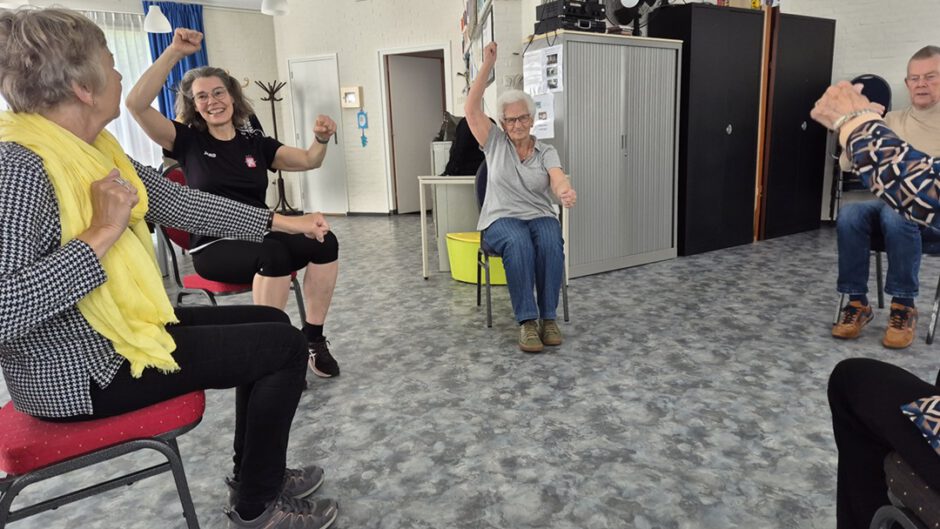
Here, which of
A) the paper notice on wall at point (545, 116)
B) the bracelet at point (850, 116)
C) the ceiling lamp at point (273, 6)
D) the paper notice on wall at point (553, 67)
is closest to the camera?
the bracelet at point (850, 116)

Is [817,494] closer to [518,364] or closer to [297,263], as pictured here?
[518,364]

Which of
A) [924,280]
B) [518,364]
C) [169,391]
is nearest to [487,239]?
[518,364]

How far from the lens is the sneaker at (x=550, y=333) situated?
273cm

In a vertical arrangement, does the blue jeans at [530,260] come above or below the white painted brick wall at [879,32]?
below

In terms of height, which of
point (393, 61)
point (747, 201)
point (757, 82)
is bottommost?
point (747, 201)

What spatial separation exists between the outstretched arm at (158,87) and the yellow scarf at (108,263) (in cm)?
76

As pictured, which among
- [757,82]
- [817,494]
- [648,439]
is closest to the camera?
[817,494]

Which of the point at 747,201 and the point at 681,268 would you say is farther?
the point at 747,201

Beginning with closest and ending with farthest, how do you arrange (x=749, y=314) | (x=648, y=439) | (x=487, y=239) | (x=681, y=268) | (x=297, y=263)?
(x=648, y=439), (x=297, y=263), (x=487, y=239), (x=749, y=314), (x=681, y=268)

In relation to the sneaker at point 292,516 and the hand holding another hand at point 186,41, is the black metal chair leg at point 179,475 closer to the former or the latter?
the sneaker at point 292,516


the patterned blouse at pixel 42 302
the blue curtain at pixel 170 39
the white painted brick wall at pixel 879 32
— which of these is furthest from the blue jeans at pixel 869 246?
the blue curtain at pixel 170 39

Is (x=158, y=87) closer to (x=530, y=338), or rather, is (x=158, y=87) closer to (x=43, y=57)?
(x=43, y=57)

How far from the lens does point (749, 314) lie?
3.06m

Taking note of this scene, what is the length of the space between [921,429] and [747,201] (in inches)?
167
